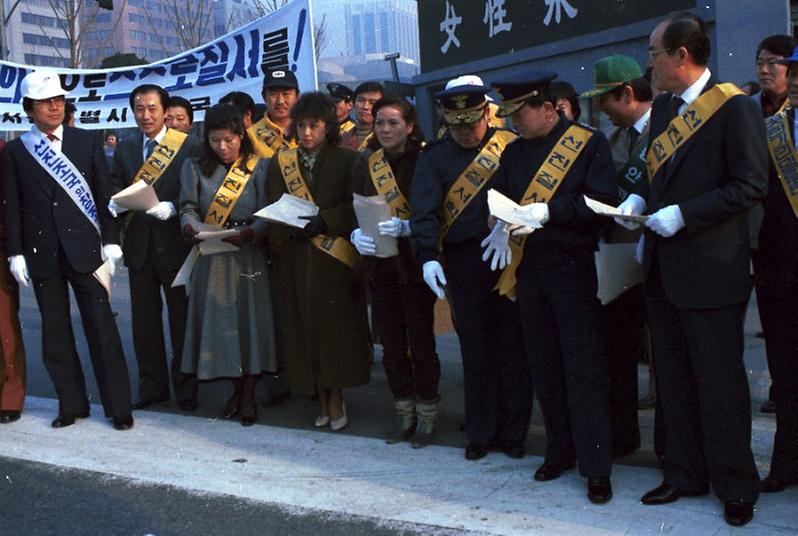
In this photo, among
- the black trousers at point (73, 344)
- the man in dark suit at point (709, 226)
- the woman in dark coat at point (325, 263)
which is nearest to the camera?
the man in dark suit at point (709, 226)

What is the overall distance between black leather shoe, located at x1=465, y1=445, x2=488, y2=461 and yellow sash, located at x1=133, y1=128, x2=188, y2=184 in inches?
102

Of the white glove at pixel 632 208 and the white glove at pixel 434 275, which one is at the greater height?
the white glove at pixel 632 208

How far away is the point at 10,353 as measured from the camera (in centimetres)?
607

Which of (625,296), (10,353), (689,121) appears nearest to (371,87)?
(625,296)

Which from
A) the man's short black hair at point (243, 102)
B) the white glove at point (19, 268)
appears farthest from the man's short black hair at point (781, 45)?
the white glove at point (19, 268)

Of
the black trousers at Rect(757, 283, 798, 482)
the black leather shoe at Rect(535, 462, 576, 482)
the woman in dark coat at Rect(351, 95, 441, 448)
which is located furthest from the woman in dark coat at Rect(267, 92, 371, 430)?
the black trousers at Rect(757, 283, 798, 482)

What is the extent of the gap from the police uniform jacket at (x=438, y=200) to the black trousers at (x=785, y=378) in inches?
52.1

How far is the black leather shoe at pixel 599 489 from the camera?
421cm

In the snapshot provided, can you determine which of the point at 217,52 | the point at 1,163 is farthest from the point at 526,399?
the point at 217,52

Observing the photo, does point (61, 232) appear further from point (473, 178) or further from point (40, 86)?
point (473, 178)

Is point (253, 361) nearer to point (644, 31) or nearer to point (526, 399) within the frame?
point (526, 399)

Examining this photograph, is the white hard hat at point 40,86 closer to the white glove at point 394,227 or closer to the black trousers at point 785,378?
the white glove at point 394,227

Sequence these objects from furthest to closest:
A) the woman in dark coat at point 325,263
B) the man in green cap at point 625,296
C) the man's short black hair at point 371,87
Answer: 1. the man's short black hair at point 371,87
2. the woman in dark coat at point 325,263
3. the man in green cap at point 625,296

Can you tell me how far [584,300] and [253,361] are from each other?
2.21 meters
